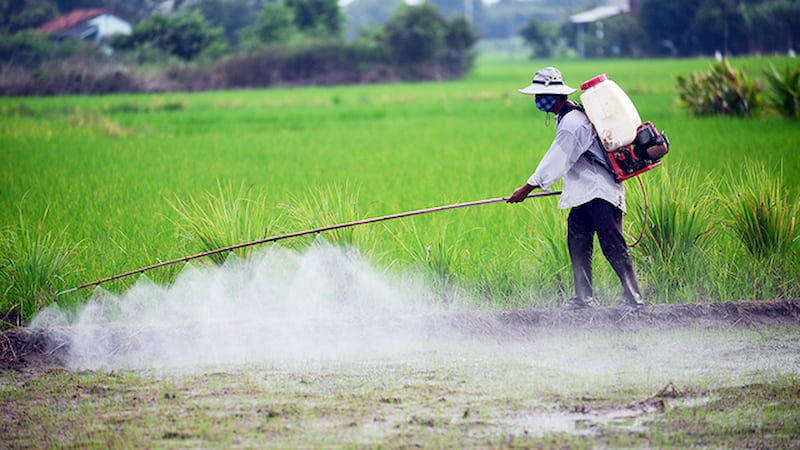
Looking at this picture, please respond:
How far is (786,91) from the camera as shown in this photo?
11820 mm

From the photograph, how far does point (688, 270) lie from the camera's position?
497 cm

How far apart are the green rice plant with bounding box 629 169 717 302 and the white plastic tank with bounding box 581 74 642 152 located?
988 mm

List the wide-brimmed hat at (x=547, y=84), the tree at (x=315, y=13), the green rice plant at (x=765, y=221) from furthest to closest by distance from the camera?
the tree at (x=315, y=13) → the green rice plant at (x=765, y=221) → the wide-brimmed hat at (x=547, y=84)

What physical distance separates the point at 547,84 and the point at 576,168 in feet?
1.42

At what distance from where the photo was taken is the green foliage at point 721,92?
498 inches

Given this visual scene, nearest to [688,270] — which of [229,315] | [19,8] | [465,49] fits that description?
[229,315]

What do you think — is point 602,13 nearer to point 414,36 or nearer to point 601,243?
point 414,36

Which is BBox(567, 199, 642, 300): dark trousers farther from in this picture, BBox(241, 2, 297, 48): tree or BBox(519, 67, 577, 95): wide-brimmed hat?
BBox(241, 2, 297, 48): tree

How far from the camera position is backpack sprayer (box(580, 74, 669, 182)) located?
4.13 m

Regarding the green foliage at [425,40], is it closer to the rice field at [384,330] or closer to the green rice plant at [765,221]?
the rice field at [384,330]

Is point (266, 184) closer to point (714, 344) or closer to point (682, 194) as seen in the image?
point (682, 194)

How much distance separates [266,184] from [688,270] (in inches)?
171

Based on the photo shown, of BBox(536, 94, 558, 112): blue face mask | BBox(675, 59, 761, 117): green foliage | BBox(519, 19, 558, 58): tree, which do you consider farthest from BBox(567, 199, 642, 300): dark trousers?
BBox(519, 19, 558, 58): tree

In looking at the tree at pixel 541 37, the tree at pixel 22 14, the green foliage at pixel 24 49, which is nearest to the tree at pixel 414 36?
the green foliage at pixel 24 49
